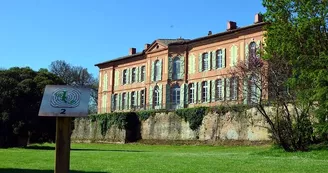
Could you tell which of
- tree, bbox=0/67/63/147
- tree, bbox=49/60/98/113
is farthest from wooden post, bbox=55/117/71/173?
tree, bbox=49/60/98/113

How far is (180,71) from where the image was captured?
182ft

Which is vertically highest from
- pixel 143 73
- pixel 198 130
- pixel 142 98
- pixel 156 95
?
pixel 143 73

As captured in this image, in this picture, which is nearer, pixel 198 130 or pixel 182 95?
pixel 198 130

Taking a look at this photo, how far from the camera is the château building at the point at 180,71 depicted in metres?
47.4

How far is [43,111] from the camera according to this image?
813cm

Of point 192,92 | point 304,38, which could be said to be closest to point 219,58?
point 192,92

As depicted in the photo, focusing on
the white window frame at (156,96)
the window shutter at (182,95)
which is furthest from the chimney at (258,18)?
the white window frame at (156,96)

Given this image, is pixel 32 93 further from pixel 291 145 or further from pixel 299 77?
pixel 299 77

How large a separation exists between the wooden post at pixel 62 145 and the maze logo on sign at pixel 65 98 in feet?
0.85

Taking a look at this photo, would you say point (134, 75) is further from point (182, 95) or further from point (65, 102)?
point (65, 102)

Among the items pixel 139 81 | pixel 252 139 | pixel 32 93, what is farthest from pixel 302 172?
pixel 139 81

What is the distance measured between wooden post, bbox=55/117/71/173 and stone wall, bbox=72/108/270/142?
26171 mm

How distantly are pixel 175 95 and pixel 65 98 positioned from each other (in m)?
47.2

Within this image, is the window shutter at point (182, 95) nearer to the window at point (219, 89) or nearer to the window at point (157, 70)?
the window at point (157, 70)
